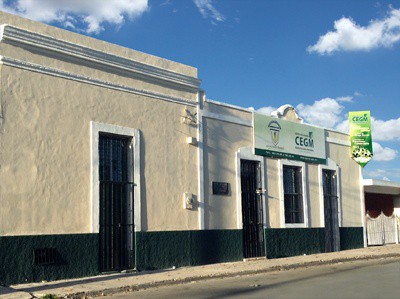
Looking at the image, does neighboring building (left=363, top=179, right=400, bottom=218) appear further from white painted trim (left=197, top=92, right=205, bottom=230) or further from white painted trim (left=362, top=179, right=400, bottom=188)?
white painted trim (left=197, top=92, right=205, bottom=230)

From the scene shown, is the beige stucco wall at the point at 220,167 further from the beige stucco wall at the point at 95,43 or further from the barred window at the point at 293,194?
the barred window at the point at 293,194

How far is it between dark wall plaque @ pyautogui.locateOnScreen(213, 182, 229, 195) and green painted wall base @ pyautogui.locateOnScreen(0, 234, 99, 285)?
184 inches

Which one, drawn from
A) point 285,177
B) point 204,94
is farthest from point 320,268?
point 204,94

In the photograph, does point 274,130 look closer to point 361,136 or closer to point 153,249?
point 361,136

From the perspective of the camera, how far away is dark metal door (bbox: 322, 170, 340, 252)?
2174cm

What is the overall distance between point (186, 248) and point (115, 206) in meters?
2.72

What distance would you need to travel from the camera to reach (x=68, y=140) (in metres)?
13.2

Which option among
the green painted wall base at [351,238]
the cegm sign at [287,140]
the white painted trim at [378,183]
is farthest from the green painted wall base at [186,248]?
the white painted trim at [378,183]

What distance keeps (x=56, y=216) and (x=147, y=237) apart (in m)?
2.80

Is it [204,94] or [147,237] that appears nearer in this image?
[147,237]

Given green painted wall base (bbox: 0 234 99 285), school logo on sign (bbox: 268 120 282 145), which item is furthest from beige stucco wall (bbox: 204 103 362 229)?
green painted wall base (bbox: 0 234 99 285)

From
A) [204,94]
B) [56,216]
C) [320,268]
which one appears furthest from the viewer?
[204,94]

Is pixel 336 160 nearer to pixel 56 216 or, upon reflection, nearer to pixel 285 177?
pixel 285 177

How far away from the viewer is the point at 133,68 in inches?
585
